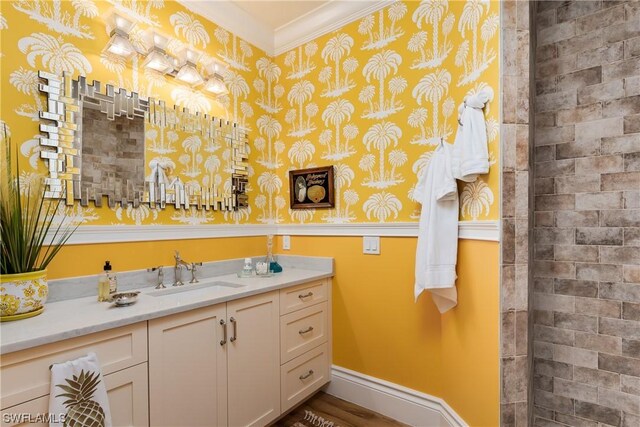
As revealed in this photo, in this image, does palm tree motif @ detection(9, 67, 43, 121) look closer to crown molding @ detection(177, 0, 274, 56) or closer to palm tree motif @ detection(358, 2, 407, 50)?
crown molding @ detection(177, 0, 274, 56)

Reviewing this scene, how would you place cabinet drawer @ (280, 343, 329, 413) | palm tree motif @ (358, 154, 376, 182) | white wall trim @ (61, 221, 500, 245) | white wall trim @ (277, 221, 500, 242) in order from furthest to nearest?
1. palm tree motif @ (358, 154, 376, 182)
2. cabinet drawer @ (280, 343, 329, 413)
3. white wall trim @ (61, 221, 500, 245)
4. white wall trim @ (277, 221, 500, 242)

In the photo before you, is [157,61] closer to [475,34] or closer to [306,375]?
[475,34]

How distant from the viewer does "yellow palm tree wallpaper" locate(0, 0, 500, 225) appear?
57.7 inches

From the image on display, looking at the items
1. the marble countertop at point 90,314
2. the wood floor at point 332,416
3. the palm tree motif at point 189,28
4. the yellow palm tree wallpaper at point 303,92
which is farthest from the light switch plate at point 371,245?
the palm tree motif at point 189,28

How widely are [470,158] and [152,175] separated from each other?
1773mm

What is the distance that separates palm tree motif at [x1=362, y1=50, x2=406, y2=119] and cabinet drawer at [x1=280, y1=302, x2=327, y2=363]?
1415 mm

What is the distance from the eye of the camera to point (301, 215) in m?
2.54

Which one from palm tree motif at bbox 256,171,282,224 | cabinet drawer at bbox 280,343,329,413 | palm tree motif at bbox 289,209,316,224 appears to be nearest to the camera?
cabinet drawer at bbox 280,343,329,413

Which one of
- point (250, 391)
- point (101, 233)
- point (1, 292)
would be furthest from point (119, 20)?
point (250, 391)

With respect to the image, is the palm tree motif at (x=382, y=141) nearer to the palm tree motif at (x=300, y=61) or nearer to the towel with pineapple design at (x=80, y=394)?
the palm tree motif at (x=300, y=61)

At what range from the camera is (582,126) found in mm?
1773

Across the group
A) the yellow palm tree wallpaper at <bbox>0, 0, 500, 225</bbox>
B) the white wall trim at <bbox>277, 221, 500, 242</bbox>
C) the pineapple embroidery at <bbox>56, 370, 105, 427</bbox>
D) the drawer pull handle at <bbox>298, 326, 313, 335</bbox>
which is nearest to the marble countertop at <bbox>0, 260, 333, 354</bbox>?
the pineapple embroidery at <bbox>56, 370, 105, 427</bbox>

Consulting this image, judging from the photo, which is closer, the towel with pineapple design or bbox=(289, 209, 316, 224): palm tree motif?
the towel with pineapple design

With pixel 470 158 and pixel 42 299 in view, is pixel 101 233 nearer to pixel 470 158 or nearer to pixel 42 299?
pixel 42 299
